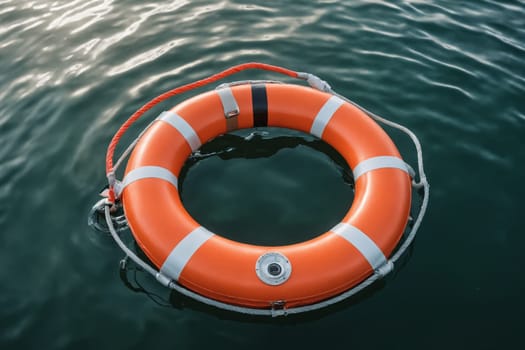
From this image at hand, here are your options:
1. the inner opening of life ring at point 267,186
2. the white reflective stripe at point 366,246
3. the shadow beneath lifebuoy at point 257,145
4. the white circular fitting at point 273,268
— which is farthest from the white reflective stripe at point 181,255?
the shadow beneath lifebuoy at point 257,145

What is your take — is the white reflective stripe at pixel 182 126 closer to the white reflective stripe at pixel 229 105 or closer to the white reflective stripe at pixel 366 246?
the white reflective stripe at pixel 229 105

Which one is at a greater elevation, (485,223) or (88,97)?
(88,97)

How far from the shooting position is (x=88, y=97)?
412cm

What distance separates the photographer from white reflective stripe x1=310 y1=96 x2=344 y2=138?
333 cm

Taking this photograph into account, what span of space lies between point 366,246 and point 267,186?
102 cm

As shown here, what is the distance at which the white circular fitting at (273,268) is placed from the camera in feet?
7.96

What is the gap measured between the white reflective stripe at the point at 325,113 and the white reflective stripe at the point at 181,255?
4.27 ft

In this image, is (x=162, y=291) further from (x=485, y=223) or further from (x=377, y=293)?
(x=485, y=223)

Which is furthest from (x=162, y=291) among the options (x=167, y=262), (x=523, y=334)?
(x=523, y=334)

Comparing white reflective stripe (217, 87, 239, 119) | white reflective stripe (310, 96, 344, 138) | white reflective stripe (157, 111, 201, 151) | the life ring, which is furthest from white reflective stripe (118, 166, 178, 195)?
white reflective stripe (310, 96, 344, 138)

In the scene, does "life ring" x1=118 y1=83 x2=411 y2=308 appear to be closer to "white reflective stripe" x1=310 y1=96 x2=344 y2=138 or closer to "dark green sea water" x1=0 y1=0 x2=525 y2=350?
"white reflective stripe" x1=310 y1=96 x2=344 y2=138

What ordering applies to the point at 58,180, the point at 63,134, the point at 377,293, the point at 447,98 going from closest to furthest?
the point at 377,293 < the point at 58,180 < the point at 63,134 < the point at 447,98

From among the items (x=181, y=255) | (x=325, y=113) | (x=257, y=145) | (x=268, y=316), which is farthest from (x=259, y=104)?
(x=268, y=316)

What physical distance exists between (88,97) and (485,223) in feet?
11.4
